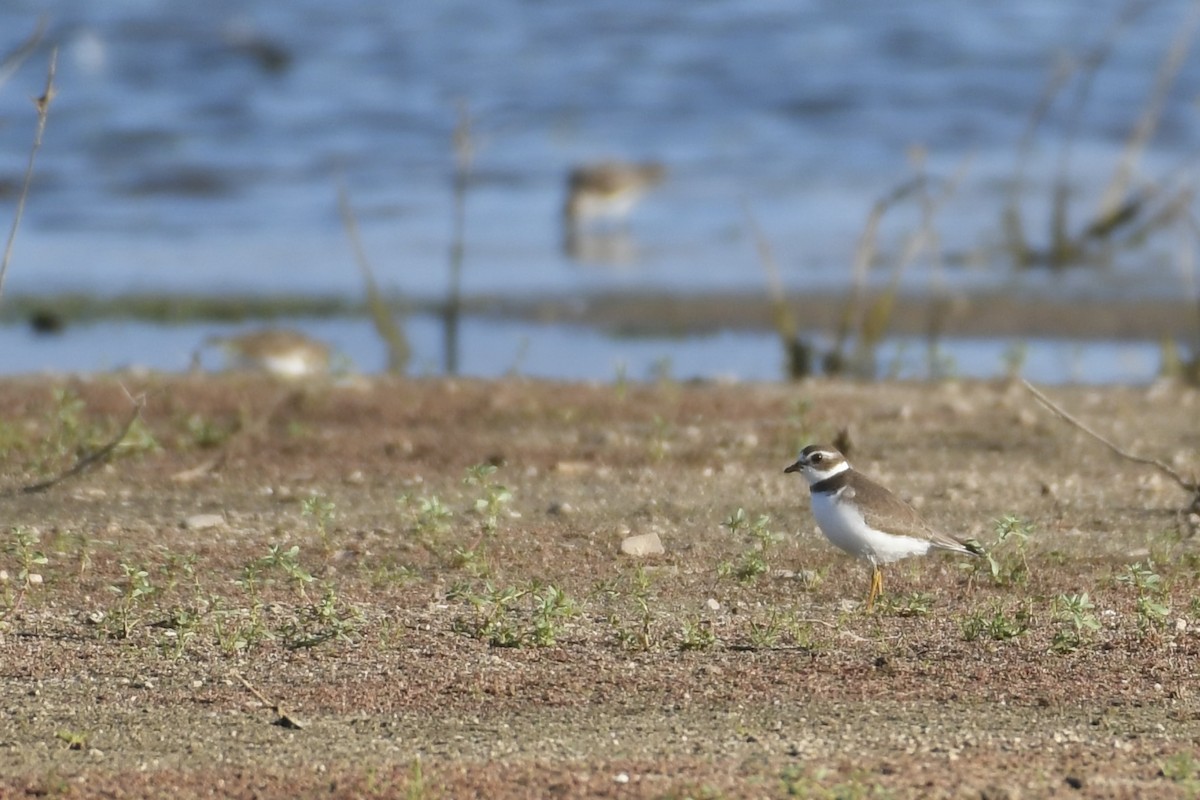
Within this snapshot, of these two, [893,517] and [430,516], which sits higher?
[893,517]

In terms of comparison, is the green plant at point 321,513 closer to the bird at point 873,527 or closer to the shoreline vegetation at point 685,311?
the bird at point 873,527

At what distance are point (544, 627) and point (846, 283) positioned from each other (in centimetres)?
989

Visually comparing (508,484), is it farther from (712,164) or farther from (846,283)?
(712,164)

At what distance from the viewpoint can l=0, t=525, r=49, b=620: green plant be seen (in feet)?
17.6

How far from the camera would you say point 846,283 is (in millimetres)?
14516

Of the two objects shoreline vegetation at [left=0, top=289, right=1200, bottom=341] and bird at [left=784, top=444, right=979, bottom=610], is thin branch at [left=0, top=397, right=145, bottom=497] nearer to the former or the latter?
bird at [left=784, top=444, right=979, bottom=610]

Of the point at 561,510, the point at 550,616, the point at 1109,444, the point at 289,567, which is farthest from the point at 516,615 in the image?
the point at 1109,444

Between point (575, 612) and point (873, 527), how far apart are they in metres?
0.98

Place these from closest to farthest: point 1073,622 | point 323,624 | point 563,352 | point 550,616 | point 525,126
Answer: point 550,616, point 1073,622, point 323,624, point 563,352, point 525,126

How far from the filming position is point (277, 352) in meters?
10.6

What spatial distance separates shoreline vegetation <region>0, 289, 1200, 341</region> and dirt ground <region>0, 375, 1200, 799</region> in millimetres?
4676

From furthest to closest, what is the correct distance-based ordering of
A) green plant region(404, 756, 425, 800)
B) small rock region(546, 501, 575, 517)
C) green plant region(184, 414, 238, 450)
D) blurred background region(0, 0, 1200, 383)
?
blurred background region(0, 0, 1200, 383) → green plant region(184, 414, 238, 450) → small rock region(546, 501, 575, 517) → green plant region(404, 756, 425, 800)

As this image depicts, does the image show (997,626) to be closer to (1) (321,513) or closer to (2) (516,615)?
(2) (516,615)

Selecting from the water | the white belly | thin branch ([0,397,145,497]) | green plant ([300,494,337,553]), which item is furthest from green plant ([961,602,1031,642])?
the water
